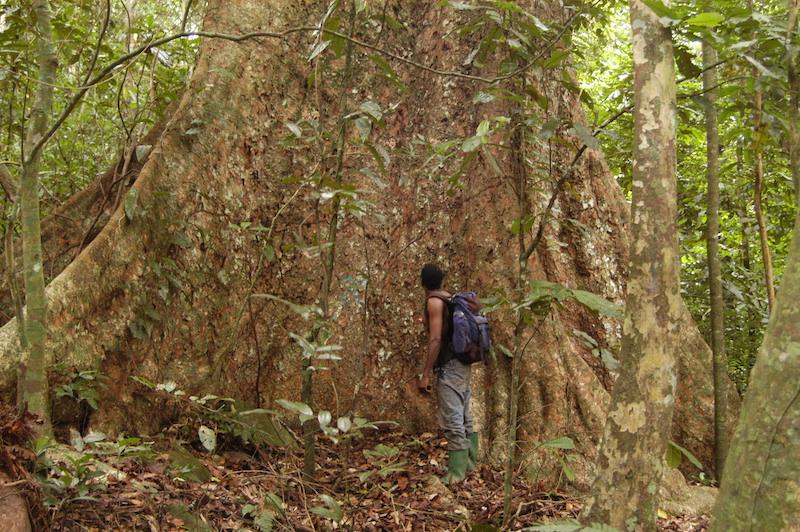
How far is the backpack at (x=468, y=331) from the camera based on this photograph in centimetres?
474

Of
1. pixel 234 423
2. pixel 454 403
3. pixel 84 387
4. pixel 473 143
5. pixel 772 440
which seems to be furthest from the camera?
pixel 454 403

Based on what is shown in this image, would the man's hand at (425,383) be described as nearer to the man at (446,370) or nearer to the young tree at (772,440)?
the man at (446,370)

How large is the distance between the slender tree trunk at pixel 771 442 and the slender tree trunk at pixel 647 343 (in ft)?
2.21

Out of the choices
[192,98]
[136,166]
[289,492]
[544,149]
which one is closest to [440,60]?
[544,149]

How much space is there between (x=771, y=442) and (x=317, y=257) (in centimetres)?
393

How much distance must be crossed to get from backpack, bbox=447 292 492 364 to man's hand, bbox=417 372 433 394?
35 centimetres

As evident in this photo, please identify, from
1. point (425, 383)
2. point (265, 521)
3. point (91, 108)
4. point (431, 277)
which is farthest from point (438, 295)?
point (91, 108)

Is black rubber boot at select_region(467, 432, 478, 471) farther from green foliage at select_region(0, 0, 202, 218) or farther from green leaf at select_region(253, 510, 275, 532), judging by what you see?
green foliage at select_region(0, 0, 202, 218)

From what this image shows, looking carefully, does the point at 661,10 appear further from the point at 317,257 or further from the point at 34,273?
the point at 317,257

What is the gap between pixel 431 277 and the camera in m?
4.98

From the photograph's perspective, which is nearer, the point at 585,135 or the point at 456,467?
the point at 585,135

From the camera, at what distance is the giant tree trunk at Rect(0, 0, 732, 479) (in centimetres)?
455

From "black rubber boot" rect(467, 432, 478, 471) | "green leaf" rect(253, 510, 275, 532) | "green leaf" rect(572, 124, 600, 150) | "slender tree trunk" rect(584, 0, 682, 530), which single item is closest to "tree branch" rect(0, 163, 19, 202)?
"green leaf" rect(253, 510, 275, 532)

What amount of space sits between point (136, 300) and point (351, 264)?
5.88 feet
